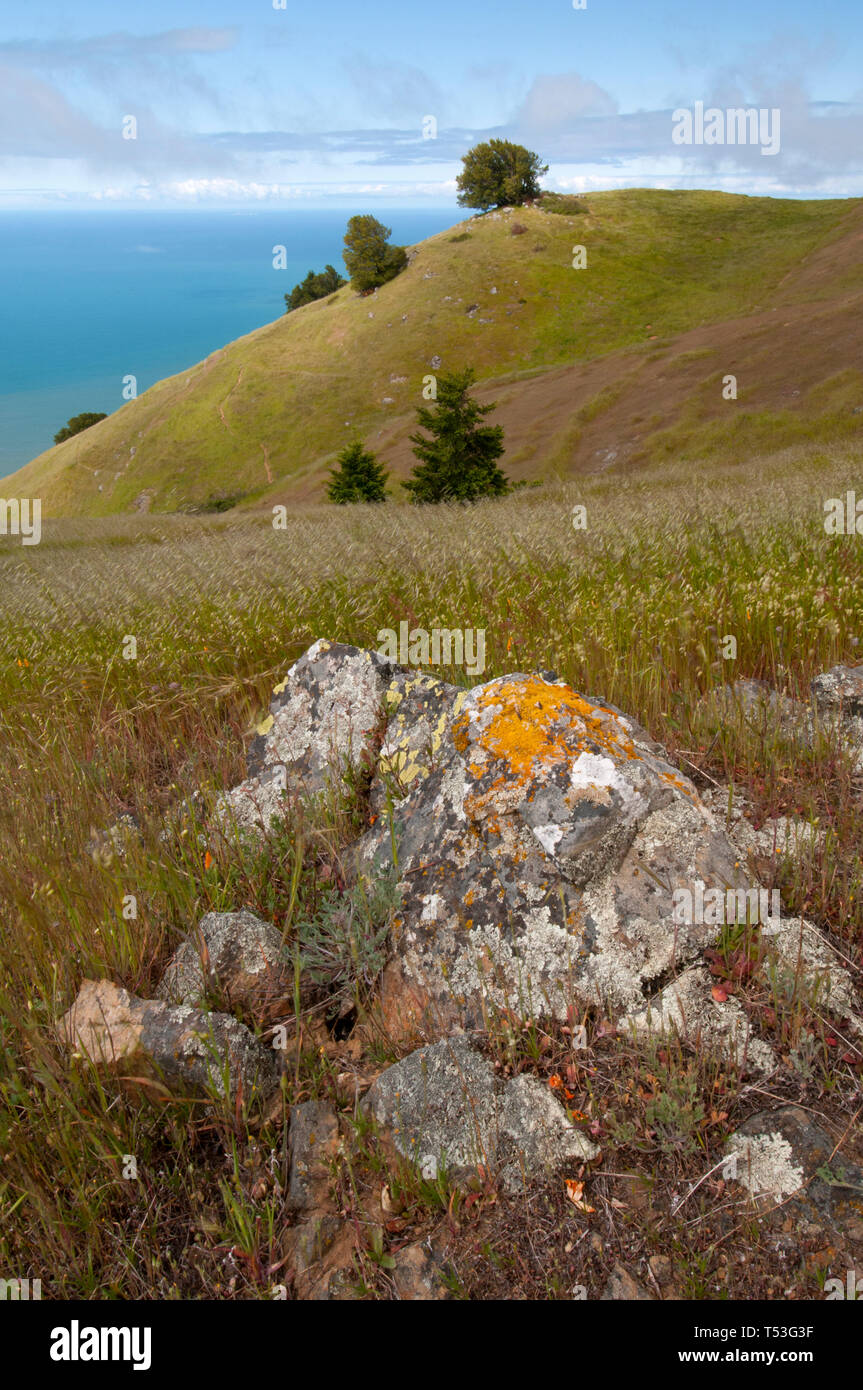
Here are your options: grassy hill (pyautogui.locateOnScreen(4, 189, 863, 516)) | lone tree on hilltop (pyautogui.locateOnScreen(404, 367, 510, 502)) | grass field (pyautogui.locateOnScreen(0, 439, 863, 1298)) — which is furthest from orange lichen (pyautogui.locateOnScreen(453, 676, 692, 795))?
grassy hill (pyautogui.locateOnScreen(4, 189, 863, 516))

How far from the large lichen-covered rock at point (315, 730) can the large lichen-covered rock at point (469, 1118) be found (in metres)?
1.52

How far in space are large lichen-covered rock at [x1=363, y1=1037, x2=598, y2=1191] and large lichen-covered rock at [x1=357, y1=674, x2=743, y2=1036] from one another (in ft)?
0.80

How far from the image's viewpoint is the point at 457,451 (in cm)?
2920

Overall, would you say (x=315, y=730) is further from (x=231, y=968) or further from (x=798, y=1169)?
(x=798, y=1169)

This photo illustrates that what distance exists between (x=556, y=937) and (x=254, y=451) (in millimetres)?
79959

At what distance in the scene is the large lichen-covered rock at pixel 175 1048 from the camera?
2.32 meters

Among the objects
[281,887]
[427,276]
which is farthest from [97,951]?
[427,276]

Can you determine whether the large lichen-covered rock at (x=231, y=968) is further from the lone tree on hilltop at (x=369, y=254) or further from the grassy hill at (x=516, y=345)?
the lone tree on hilltop at (x=369, y=254)

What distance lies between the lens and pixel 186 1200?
2.17 meters

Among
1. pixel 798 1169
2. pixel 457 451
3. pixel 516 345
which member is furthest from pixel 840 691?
pixel 516 345

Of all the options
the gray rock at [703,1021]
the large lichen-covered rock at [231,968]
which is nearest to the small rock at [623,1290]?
the gray rock at [703,1021]

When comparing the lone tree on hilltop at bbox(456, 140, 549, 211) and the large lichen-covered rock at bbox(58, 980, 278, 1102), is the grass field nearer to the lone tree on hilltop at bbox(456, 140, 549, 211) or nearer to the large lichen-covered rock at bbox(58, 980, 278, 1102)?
the large lichen-covered rock at bbox(58, 980, 278, 1102)

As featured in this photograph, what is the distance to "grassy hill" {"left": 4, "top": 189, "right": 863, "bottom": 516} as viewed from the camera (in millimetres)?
52312

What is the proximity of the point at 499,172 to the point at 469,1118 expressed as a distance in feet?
407
